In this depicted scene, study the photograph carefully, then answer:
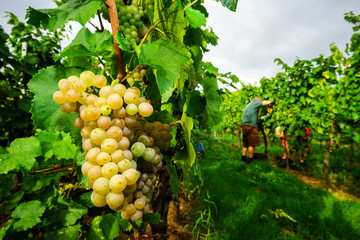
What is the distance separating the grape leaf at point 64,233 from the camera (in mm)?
1017

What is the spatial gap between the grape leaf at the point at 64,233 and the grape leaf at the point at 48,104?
2.14ft

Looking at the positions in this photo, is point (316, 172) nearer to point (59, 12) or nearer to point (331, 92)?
point (331, 92)

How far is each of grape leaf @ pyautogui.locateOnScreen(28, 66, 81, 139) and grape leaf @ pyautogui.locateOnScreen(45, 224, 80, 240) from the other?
65 cm

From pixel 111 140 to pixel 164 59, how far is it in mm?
326

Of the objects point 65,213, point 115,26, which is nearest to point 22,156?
point 65,213

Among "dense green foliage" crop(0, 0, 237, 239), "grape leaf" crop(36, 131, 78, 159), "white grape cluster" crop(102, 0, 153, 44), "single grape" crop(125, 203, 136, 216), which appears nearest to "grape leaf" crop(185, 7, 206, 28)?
"dense green foliage" crop(0, 0, 237, 239)

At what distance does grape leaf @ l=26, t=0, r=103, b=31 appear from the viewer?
687 mm

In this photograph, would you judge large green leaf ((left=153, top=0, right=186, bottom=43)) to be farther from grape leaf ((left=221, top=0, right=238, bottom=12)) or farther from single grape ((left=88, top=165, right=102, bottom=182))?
single grape ((left=88, top=165, right=102, bottom=182))

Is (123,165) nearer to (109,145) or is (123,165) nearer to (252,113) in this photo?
(109,145)

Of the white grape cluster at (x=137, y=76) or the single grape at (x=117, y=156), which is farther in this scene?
the white grape cluster at (x=137, y=76)

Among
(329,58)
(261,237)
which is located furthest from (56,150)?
(329,58)

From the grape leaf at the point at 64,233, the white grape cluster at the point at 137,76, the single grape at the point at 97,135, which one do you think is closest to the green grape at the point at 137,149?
the single grape at the point at 97,135

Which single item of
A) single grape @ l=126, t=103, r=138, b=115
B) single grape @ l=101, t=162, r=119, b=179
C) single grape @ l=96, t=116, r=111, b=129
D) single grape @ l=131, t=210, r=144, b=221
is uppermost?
single grape @ l=126, t=103, r=138, b=115

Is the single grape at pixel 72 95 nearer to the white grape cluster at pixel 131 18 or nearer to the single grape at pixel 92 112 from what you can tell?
the single grape at pixel 92 112
